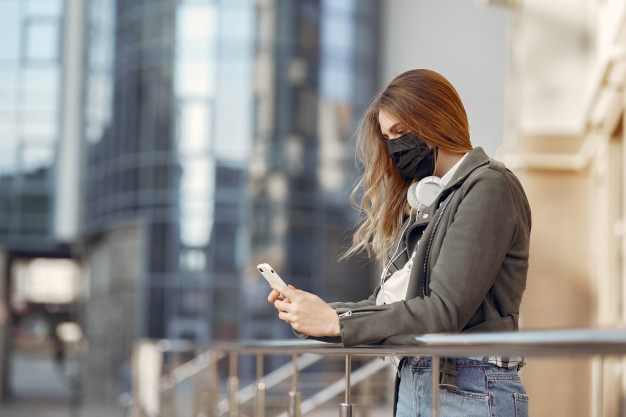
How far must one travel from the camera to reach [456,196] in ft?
7.37

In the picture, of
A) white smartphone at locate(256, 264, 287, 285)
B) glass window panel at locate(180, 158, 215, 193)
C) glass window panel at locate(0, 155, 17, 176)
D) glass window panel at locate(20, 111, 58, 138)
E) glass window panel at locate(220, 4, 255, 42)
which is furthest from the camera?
glass window panel at locate(20, 111, 58, 138)

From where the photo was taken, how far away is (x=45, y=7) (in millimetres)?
28984

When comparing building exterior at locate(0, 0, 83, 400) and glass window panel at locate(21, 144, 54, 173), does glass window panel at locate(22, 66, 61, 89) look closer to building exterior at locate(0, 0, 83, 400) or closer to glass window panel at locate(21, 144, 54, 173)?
building exterior at locate(0, 0, 83, 400)

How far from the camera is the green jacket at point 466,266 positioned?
2131 mm

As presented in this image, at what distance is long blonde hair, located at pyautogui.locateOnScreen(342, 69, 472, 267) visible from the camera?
2.42 meters

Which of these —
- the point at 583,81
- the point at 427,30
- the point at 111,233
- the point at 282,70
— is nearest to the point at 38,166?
the point at 111,233

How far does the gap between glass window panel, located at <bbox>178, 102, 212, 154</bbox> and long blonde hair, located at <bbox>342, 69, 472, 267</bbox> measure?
69.2 feet

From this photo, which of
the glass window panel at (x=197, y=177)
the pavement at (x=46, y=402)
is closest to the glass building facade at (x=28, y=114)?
the pavement at (x=46, y=402)

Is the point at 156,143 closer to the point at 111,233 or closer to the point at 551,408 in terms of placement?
the point at 111,233

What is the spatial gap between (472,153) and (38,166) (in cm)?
2796

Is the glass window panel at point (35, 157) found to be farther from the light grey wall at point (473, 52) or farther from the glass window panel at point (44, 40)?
the light grey wall at point (473, 52)

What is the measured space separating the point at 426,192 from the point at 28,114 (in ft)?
91.2

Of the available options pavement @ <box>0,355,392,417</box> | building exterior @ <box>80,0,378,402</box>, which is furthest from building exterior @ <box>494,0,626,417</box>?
building exterior @ <box>80,0,378,402</box>

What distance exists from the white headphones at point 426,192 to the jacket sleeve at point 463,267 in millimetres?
190
